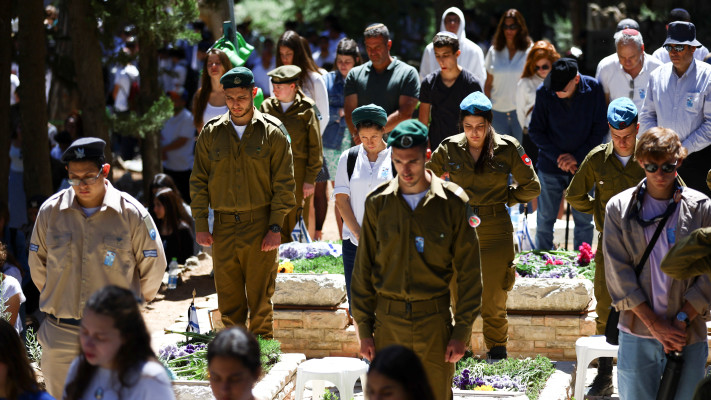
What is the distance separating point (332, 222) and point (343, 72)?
12.4ft

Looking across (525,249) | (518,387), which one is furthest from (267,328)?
(525,249)

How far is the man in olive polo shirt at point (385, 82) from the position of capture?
10.2 metres

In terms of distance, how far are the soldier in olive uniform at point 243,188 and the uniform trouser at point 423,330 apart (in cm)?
213

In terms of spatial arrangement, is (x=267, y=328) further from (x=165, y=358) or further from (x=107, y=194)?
(x=107, y=194)

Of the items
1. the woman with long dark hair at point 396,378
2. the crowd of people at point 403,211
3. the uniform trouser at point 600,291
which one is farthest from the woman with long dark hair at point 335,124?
the woman with long dark hair at point 396,378

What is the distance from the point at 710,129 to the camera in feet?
29.1

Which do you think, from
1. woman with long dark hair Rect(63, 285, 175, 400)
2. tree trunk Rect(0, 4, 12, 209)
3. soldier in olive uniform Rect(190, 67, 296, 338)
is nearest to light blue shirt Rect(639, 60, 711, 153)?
soldier in olive uniform Rect(190, 67, 296, 338)

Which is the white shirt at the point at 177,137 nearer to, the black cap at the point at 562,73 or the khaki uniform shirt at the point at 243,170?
the black cap at the point at 562,73

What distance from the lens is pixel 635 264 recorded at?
5520mm

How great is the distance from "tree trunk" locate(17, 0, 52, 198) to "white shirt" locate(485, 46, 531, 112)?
16.7 feet

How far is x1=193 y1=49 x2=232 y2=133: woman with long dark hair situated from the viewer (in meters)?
9.41

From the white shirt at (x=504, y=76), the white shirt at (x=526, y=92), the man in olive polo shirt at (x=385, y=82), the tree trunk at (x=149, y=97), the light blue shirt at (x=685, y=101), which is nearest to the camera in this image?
the light blue shirt at (x=685, y=101)

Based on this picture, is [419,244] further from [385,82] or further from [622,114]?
[385,82]

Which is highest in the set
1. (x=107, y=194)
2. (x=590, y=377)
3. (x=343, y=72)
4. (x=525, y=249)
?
(x=343, y=72)
